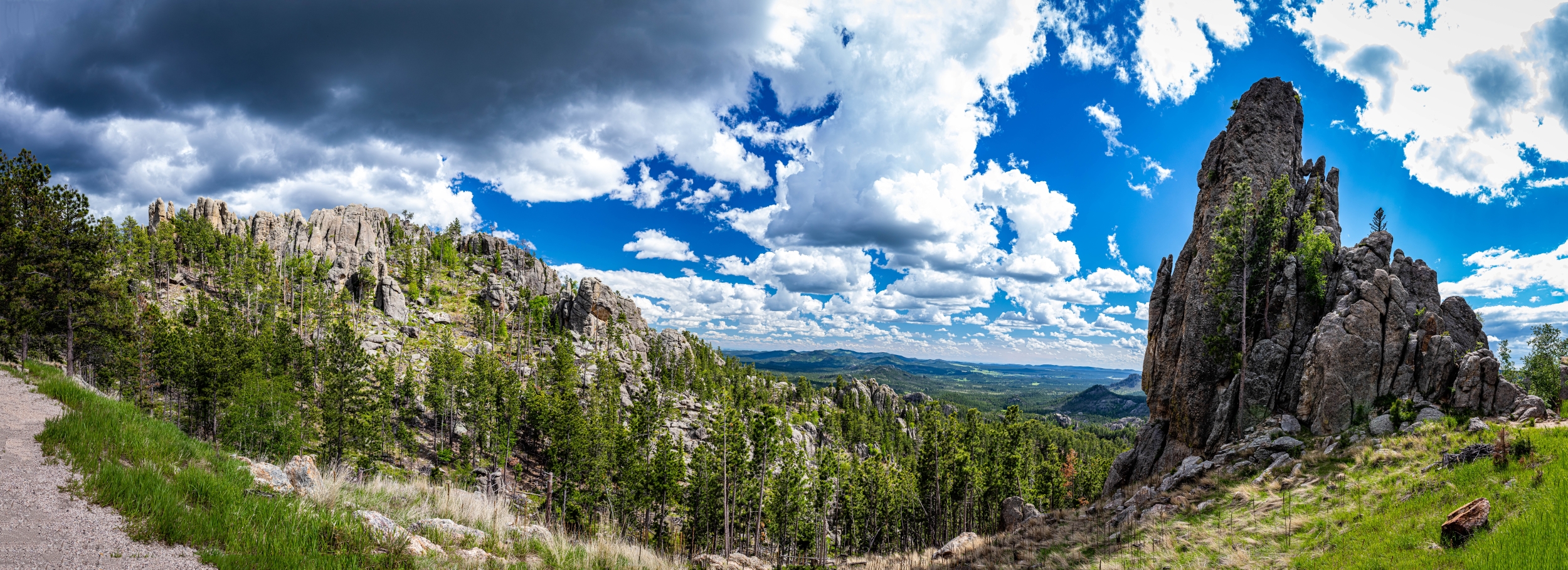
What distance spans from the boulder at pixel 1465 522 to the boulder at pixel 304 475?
21.8 m

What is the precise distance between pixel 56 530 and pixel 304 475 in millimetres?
5438

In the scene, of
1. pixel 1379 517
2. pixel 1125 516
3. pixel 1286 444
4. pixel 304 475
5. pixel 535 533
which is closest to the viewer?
pixel 304 475

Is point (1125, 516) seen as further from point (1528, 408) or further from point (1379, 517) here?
point (1528, 408)

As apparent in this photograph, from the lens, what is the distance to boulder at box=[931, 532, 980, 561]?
65.3 ft

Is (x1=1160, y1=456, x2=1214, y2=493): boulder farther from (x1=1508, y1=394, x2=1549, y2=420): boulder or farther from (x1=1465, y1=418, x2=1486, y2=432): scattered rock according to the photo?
(x1=1508, y1=394, x2=1549, y2=420): boulder

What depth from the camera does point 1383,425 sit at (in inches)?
684

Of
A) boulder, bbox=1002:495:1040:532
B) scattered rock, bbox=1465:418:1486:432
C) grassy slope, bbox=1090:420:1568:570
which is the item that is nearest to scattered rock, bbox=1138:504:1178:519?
grassy slope, bbox=1090:420:1568:570

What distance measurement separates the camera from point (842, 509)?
58500 mm

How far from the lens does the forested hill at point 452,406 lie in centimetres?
3281

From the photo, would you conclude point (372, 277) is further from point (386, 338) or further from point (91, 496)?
point (91, 496)

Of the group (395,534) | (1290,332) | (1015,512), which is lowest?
(1015,512)

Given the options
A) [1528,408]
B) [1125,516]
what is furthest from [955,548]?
[1528,408]

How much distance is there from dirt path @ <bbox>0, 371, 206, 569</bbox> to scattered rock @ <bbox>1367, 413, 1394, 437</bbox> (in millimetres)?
29124

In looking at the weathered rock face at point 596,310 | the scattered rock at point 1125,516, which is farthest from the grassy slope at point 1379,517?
the weathered rock face at point 596,310
